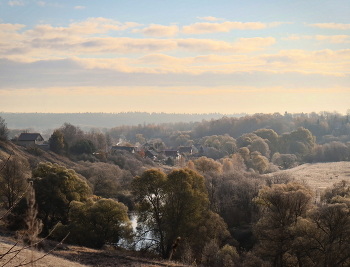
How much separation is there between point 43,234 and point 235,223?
1919 cm

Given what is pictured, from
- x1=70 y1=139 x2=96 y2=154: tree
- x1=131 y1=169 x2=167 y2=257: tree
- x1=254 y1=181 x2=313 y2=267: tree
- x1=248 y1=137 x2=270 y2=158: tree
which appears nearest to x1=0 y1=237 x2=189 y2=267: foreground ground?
x1=131 y1=169 x2=167 y2=257: tree

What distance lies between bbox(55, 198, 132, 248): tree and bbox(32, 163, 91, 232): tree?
3.86m

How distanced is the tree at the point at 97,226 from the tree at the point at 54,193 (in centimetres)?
386

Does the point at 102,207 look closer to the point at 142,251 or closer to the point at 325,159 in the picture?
the point at 142,251

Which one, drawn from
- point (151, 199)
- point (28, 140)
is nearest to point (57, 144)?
point (28, 140)

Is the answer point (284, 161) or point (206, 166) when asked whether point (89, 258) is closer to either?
point (206, 166)

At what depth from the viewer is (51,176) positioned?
120ft

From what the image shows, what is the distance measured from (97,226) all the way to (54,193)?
6562 mm

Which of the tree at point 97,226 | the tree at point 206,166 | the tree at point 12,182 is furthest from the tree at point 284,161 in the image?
the tree at point 12,182

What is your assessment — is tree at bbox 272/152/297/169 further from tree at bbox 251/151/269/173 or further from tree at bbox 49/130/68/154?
tree at bbox 49/130/68/154

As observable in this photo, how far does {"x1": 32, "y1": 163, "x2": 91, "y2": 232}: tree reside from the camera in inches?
1390

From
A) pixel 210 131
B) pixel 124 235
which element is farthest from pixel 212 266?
pixel 210 131

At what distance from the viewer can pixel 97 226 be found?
3212 centimetres

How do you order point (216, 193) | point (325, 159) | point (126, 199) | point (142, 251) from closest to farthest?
point (142, 251) → point (216, 193) → point (126, 199) → point (325, 159)
